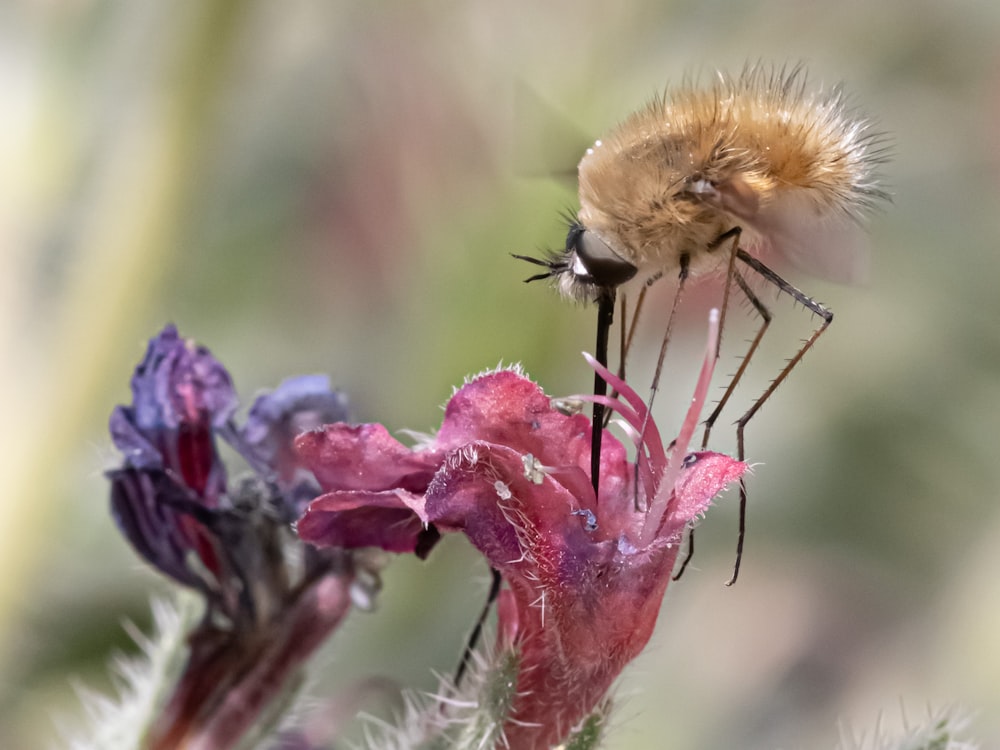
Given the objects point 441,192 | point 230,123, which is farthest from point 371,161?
point 230,123

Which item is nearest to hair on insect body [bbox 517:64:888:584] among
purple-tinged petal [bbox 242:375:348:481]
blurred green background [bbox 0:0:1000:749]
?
purple-tinged petal [bbox 242:375:348:481]

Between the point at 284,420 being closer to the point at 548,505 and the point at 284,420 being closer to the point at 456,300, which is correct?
the point at 548,505

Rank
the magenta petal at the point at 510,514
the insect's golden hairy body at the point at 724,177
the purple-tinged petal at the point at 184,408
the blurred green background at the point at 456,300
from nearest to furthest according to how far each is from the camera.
→ the magenta petal at the point at 510,514 → the insect's golden hairy body at the point at 724,177 → the purple-tinged petal at the point at 184,408 → the blurred green background at the point at 456,300

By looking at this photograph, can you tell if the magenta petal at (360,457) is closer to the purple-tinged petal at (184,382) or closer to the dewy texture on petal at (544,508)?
the dewy texture on petal at (544,508)

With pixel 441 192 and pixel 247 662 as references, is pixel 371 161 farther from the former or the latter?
pixel 247 662

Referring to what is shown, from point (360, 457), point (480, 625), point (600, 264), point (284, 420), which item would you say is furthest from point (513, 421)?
point (284, 420)

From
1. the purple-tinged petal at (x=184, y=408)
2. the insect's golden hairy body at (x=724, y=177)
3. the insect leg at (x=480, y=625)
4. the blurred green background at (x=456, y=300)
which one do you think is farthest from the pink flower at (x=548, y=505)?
the blurred green background at (x=456, y=300)
